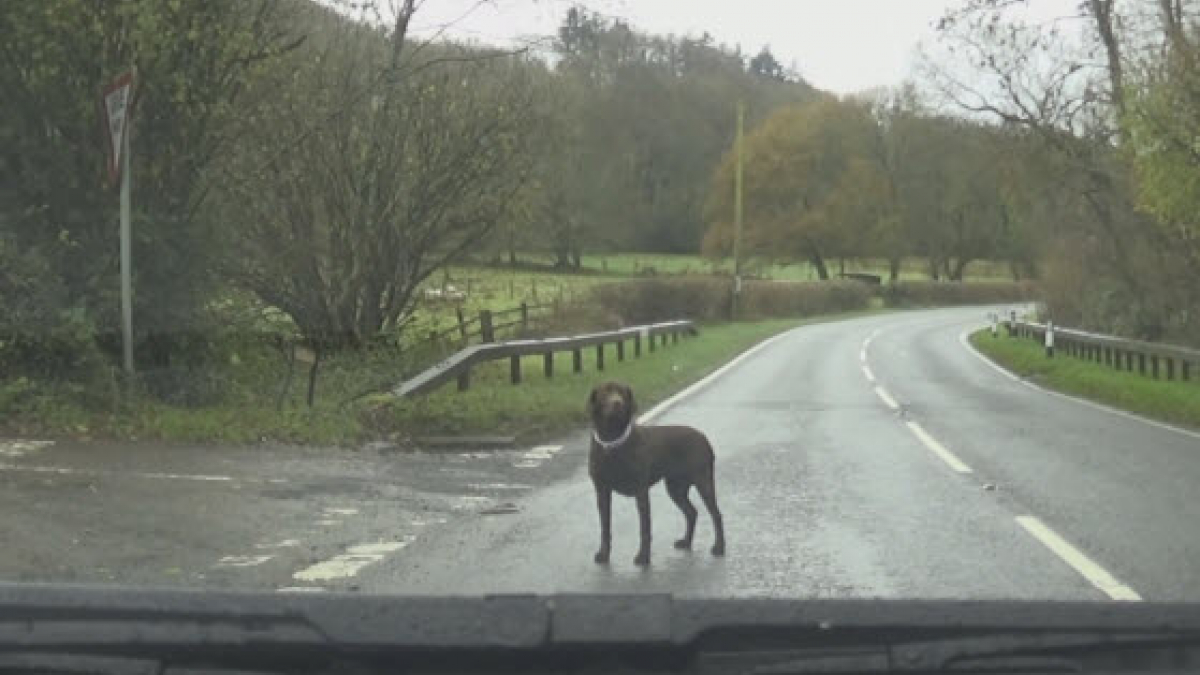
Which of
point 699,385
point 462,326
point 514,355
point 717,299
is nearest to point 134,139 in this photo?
point 514,355

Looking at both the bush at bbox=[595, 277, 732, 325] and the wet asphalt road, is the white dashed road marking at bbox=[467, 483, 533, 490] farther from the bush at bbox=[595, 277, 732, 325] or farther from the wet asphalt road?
the bush at bbox=[595, 277, 732, 325]

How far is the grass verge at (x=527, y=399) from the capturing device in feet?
44.3

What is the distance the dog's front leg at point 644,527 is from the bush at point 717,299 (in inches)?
596

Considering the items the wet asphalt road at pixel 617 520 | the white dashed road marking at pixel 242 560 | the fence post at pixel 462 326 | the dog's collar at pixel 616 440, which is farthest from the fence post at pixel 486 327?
the dog's collar at pixel 616 440

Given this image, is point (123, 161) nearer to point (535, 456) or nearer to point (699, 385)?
point (535, 456)

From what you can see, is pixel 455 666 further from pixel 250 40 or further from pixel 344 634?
pixel 250 40

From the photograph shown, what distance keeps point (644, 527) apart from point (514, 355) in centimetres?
950

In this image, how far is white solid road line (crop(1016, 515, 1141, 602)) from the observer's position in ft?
22.9

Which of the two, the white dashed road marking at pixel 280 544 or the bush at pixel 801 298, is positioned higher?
the white dashed road marking at pixel 280 544

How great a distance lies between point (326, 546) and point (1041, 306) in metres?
43.5

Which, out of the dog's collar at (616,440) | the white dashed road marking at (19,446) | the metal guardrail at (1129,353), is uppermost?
the dog's collar at (616,440)

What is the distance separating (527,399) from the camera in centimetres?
1562

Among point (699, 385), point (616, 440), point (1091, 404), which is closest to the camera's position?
point (616, 440)

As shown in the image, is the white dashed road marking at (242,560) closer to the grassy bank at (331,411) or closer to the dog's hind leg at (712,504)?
the dog's hind leg at (712,504)
